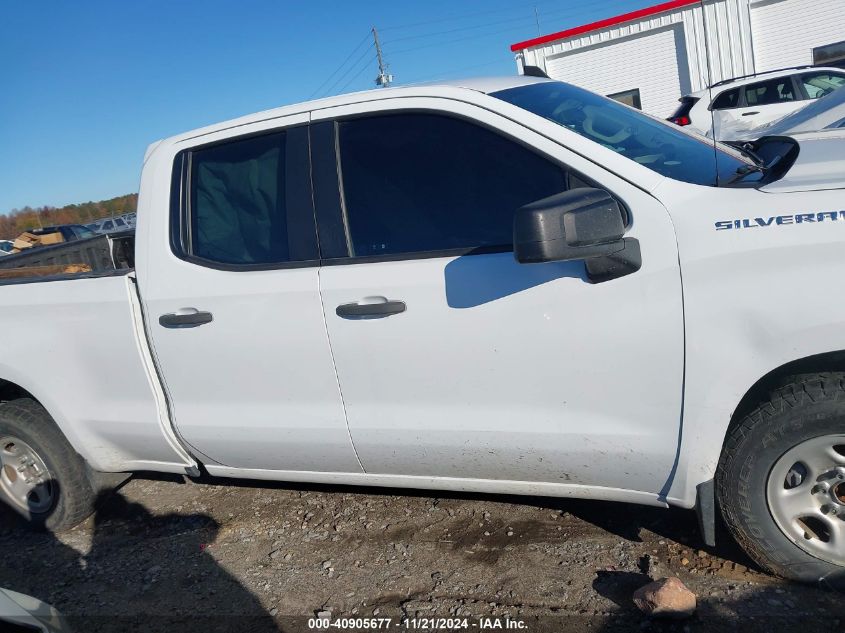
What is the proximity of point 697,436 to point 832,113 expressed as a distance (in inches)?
158

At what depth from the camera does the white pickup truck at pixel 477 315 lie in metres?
2.41

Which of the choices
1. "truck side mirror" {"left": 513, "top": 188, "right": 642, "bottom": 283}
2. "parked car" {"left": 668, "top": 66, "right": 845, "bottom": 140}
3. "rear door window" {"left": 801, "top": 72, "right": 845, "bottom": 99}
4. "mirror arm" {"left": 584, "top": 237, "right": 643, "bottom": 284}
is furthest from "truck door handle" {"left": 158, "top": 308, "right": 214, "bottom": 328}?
"rear door window" {"left": 801, "top": 72, "right": 845, "bottom": 99}

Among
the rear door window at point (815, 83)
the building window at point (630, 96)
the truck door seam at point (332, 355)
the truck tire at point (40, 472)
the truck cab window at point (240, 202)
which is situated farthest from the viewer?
the building window at point (630, 96)

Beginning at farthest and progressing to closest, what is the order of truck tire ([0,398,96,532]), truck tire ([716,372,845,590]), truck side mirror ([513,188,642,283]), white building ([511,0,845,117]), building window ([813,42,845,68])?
white building ([511,0,845,117]) < building window ([813,42,845,68]) < truck tire ([0,398,96,532]) < truck tire ([716,372,845,590]) < truck side mirror ([513,188,642,283])

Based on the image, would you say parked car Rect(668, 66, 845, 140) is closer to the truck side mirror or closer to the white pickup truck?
the white pickup truck

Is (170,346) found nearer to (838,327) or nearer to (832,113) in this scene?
(838,327)

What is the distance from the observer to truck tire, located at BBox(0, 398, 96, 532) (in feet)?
12.6

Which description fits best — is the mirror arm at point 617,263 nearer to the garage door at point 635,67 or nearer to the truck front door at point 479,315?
the truck front door at point 479,315

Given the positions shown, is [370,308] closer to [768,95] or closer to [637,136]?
[637,136]

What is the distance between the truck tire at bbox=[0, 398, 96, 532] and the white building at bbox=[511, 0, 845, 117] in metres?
19.2

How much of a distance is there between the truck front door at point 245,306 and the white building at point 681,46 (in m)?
18.7

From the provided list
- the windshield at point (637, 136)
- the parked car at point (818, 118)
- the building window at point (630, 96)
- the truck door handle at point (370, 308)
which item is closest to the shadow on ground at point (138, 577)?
the truck door handle at point (370, 308)

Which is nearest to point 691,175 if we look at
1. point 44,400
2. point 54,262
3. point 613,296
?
point 613,296

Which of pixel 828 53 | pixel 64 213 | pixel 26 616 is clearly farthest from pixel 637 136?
pixel 64 213
